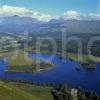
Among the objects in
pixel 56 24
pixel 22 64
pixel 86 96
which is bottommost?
pixel 86 96

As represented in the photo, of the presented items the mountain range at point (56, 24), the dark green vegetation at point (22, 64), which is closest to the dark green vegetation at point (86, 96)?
the dark green vegetation at point (22, 64)

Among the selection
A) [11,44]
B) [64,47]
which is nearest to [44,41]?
[64,47]

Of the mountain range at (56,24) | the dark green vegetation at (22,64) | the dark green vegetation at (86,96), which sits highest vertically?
the mountain range at (56,24)

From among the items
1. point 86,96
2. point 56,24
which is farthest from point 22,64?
point 56,24

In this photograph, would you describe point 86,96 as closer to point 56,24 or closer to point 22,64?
point 22,64

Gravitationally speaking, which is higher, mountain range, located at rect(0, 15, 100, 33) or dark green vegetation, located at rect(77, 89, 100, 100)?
mountain range, located at rect(0, 15, 100, 33)

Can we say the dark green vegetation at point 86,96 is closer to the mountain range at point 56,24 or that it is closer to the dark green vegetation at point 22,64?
the dark green vegetation at point 22,64

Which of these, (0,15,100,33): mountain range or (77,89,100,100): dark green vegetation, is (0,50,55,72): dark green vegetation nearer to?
(77,89,100,100): dark green vegetation

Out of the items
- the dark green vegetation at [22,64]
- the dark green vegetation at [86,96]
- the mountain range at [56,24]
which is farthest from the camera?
the mountain range at [56,24]

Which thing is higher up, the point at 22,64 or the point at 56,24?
→ the point at 56,24

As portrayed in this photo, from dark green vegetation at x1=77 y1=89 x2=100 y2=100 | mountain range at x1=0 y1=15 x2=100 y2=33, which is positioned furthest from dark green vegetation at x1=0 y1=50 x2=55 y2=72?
mountain range at x1=0 y1=15 x2=100 y2=33

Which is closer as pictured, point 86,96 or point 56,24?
point 86,96

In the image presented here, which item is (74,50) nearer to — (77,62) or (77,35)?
(77,62)

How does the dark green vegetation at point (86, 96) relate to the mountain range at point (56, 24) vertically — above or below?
below
